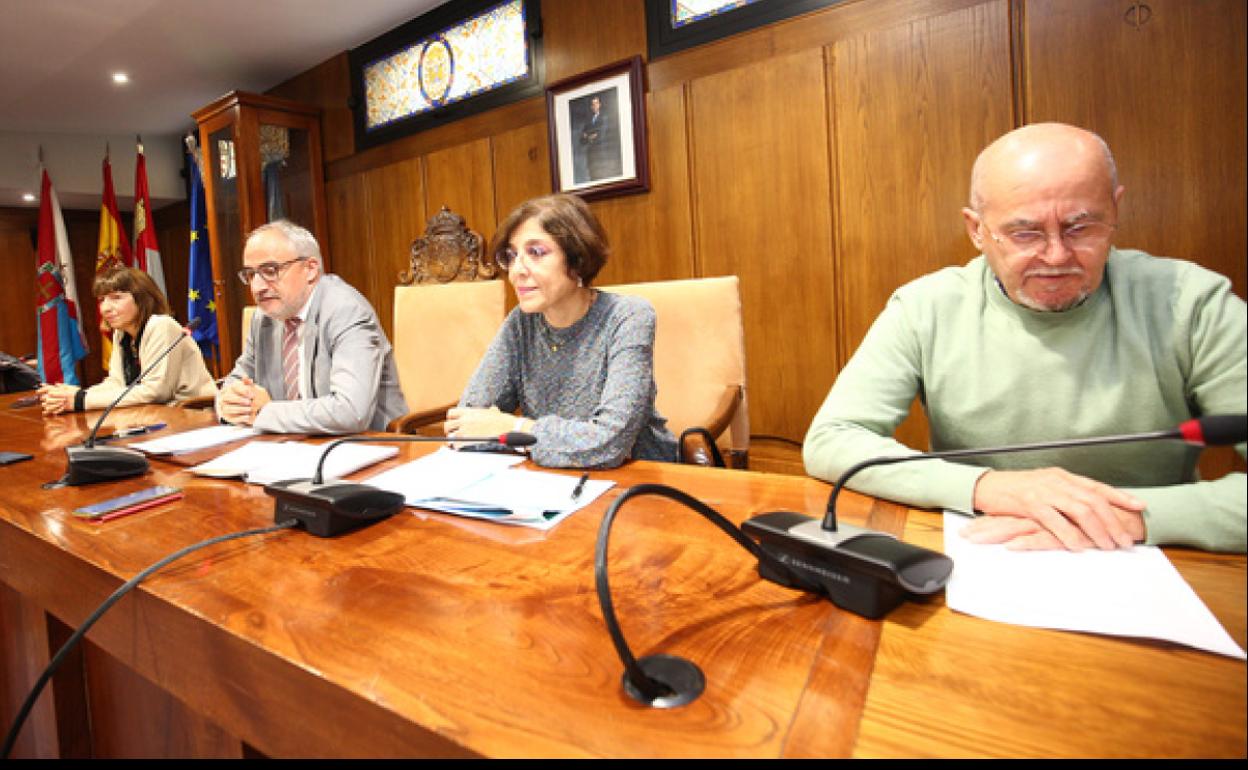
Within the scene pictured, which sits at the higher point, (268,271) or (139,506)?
(268,271)

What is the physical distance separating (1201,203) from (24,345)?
9388 millimetres

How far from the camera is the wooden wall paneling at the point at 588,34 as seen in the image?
126 inches

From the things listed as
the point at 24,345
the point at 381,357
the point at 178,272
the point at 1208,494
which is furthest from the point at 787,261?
the point at 24,345

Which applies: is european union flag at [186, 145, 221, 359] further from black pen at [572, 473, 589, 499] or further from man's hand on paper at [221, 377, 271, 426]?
black pen at [572, 473, 589, 499]

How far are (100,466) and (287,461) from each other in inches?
13.3

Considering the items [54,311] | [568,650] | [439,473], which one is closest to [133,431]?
[439,473]

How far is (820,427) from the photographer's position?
3.45 ft

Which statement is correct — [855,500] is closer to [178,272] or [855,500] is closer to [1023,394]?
[1023,394]

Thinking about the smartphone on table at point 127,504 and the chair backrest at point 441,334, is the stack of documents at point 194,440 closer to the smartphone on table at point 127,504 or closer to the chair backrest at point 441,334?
the smartphone on table at point 127,504

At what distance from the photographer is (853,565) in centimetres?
60

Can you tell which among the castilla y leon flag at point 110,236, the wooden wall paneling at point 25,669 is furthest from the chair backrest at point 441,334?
the castilla y leon flag at point 110,236

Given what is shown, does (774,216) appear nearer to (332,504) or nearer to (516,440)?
(516,440)

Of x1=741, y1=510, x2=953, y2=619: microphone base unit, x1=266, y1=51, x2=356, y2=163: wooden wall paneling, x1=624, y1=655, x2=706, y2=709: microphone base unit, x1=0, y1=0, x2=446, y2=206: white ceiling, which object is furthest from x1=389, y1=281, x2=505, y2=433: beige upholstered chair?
x1=266, y1=51, x2=356, y2=163: wooden wall paneling

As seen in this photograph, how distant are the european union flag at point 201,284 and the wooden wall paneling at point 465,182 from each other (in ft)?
8.72
